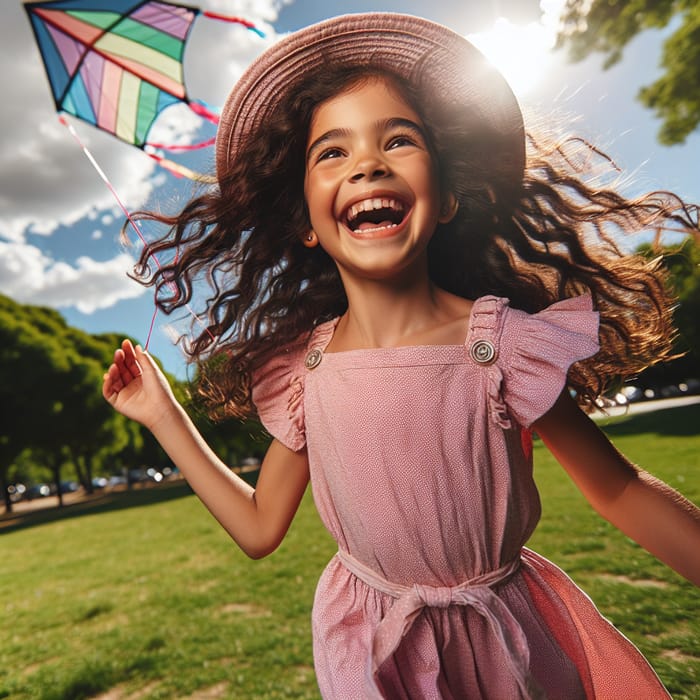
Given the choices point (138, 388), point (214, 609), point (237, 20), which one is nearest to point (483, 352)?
point (138, 388)

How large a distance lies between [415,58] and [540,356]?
0.81 m

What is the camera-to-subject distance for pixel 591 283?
1.63 metres

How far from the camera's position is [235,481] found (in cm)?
164

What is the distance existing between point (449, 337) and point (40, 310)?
1030 inches

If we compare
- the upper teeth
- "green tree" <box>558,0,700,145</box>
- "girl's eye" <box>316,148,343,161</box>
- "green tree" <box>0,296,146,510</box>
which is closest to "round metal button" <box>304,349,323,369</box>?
the upper teeth

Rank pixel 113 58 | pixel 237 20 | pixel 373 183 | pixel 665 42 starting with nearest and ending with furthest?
pixel 373 183 → pixel 237 20 → pixel 113 58 → pixel 665 42

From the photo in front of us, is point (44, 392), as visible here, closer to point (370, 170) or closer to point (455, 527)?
point (370, 170)

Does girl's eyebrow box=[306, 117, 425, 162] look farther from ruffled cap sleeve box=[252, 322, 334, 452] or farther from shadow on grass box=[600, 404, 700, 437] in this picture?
shadow on grass box=[600, 404, 700, 437]

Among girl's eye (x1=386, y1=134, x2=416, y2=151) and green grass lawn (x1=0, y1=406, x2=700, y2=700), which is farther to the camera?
green grass lawn (x1=0, y1=406, x2=700, y2=700)

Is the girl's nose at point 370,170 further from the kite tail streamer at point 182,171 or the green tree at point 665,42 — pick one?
the green tree at point 665,42

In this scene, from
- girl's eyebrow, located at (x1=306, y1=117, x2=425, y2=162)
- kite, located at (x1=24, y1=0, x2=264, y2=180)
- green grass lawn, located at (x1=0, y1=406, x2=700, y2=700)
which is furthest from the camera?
green grass lawn, located at (x1=0, y1=406, x2=700, y2=700)

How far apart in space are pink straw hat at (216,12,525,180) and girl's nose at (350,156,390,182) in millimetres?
286

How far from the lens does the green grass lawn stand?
11.9ft

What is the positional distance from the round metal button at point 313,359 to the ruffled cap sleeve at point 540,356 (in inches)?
17.8
